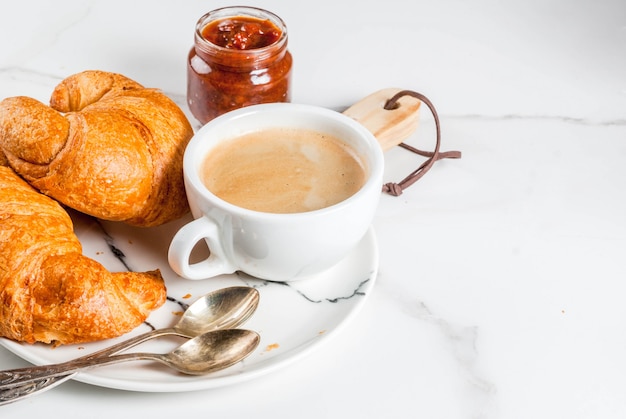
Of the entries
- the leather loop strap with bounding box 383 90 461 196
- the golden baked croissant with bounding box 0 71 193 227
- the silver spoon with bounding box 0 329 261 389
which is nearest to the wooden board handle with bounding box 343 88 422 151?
the leather loop strap with bounding box 383 90 461 196

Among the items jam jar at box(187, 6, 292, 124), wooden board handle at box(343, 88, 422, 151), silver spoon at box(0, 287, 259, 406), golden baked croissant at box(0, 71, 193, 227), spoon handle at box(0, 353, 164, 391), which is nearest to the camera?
spoon handle at box(0, 353, 164, 391)

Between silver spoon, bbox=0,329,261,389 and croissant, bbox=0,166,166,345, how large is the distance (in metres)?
0.08

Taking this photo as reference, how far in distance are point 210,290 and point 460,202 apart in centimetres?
76

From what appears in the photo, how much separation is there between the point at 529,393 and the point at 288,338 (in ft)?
1.61

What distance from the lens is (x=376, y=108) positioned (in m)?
2.39

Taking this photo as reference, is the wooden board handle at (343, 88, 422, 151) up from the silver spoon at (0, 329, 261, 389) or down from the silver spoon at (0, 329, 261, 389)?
down

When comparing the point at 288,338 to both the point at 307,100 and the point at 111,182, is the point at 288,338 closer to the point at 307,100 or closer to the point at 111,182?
the point at 111,182

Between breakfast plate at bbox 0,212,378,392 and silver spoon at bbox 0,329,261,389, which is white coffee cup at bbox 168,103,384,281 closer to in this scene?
breakfast plate at bbox 0,212,378,392

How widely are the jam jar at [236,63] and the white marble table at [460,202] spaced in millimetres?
326

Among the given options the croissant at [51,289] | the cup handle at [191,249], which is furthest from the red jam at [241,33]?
the croissant at [51,289]

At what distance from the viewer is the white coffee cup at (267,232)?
66.9 inches

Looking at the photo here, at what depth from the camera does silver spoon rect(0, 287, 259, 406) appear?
162 cm

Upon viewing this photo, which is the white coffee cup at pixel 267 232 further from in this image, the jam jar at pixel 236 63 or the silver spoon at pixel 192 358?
the jam jar at pixel 236 63

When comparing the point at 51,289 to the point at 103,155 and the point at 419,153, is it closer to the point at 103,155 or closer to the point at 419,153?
the point at 103,155
